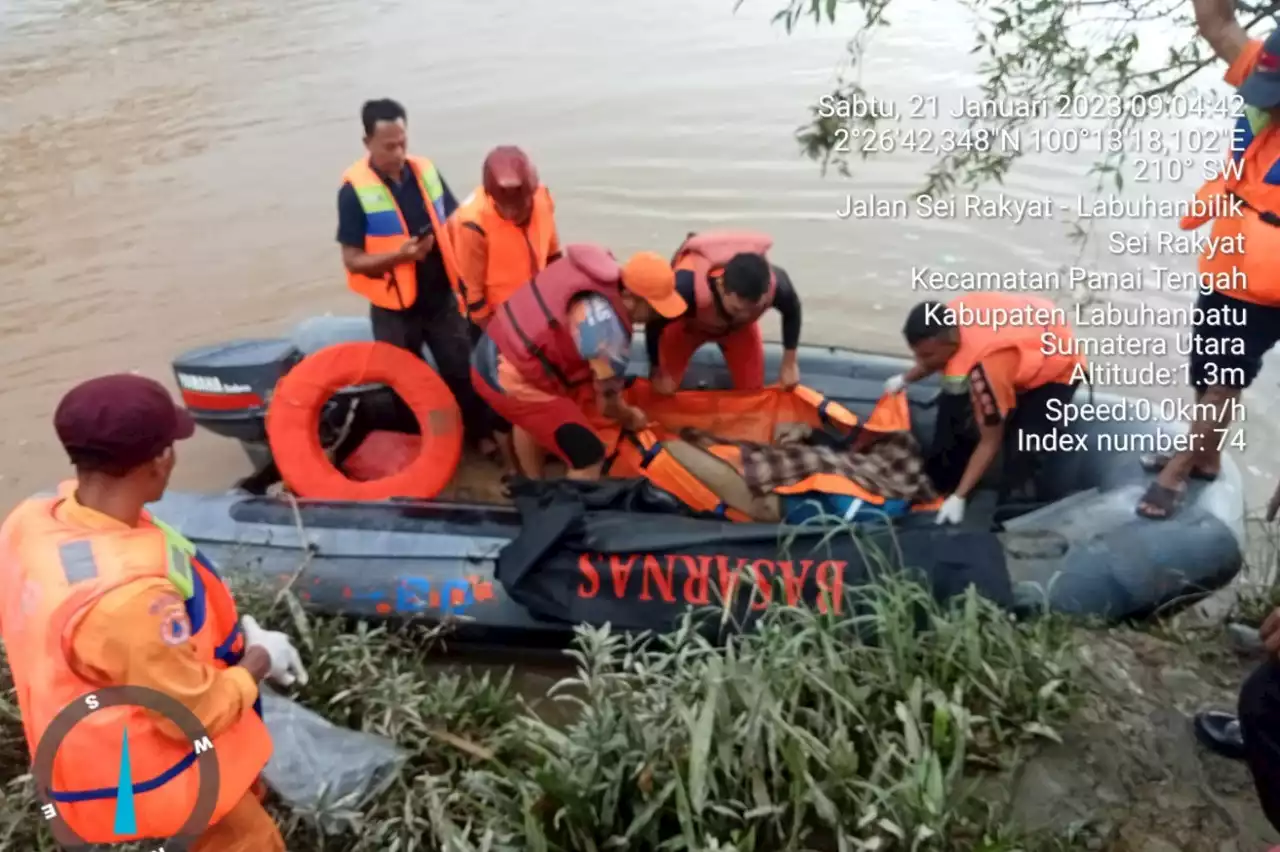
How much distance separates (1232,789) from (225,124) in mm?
7557

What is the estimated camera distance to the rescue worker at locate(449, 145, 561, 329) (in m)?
3.48

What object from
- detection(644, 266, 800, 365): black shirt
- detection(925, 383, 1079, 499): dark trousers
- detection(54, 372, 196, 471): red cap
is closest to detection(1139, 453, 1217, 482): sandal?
detection(925, 383, 1079, 499): dark trousers

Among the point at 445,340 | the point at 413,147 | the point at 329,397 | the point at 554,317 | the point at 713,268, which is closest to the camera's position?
the point at 554,317

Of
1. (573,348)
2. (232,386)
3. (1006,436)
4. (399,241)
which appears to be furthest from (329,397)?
(1006,436)

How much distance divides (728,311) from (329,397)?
154cm

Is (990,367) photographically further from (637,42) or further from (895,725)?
(637,42)

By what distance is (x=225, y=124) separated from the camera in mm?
7477

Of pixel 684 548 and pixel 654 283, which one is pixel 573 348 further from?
pixel 684 548

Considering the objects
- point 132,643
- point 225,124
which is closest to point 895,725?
point 132,643

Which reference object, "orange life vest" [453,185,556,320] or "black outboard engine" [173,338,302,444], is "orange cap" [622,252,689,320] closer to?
"orange life vest" [453,185,556,320]

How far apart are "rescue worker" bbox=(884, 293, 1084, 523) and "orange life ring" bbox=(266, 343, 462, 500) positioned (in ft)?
5.65

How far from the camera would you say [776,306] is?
140 inches

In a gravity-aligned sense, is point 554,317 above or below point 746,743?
above

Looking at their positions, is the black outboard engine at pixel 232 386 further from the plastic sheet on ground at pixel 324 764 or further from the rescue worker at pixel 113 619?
the rescue worker at pixel 113 619
